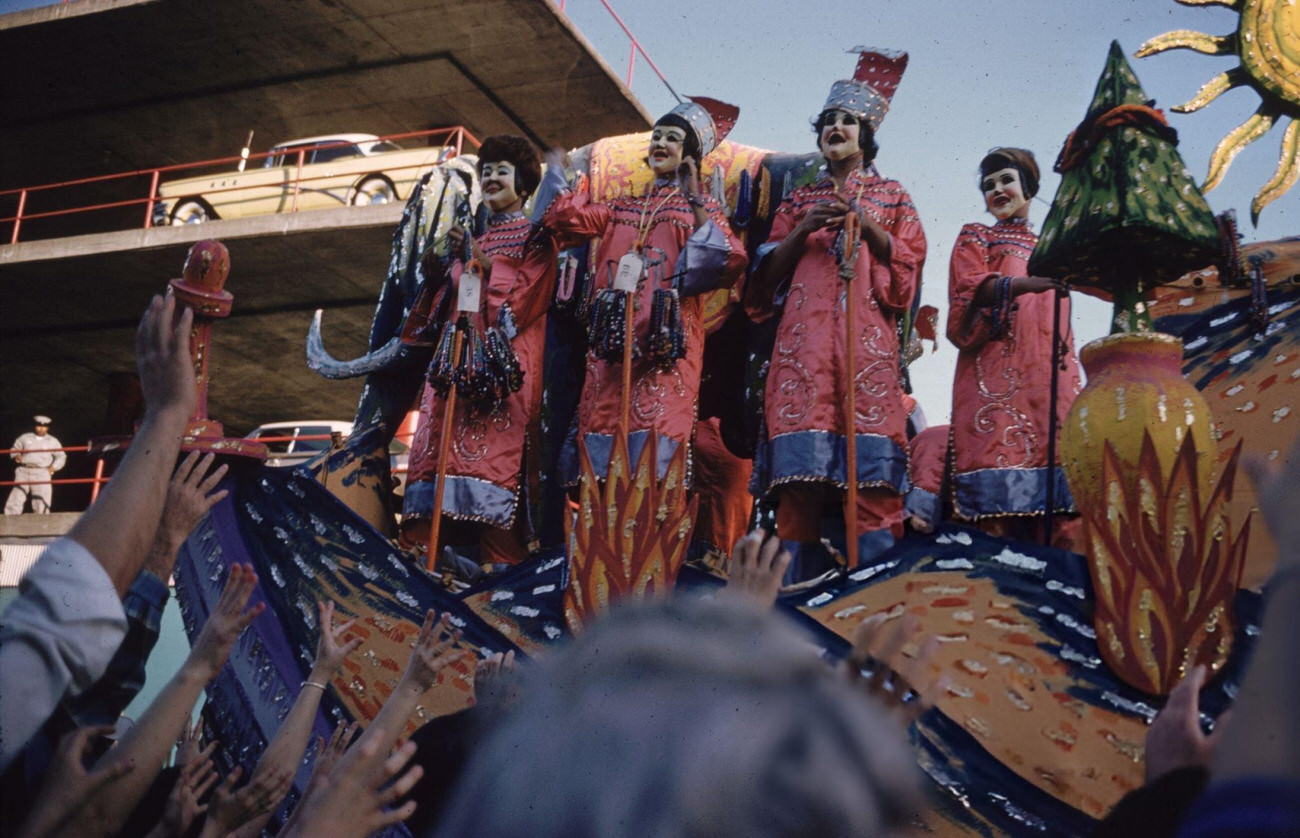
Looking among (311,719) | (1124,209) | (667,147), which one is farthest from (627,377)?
(311,719)

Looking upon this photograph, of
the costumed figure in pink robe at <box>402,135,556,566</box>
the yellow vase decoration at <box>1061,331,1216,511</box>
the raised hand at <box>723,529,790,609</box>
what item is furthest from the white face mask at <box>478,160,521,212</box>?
the raised hand at <box>723,529,790,609</box>

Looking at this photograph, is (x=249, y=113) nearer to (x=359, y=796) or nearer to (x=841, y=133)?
(x=841, y=133)

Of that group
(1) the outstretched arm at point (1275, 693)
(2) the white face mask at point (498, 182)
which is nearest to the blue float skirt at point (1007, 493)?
(2) the white face mask at point (498, 182)

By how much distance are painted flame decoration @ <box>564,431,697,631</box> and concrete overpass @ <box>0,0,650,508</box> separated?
5.87 m

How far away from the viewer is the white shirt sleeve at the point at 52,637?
127 centimetres

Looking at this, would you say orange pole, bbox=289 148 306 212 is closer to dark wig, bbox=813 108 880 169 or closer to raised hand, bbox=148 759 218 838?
dark wig, bbox=813 108 880 169

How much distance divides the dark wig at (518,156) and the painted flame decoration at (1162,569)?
2916mm

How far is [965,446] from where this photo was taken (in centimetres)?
397

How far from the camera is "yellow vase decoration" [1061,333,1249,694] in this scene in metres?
2.78

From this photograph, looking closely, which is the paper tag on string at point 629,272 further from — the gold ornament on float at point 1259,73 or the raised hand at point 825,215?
the gold ornament on float at point 1259,73

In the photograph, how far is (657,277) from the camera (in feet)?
14.3

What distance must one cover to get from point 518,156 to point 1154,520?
3078 millimetres

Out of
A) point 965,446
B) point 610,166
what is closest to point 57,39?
point 610,166

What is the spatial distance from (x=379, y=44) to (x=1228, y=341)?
310 inches
